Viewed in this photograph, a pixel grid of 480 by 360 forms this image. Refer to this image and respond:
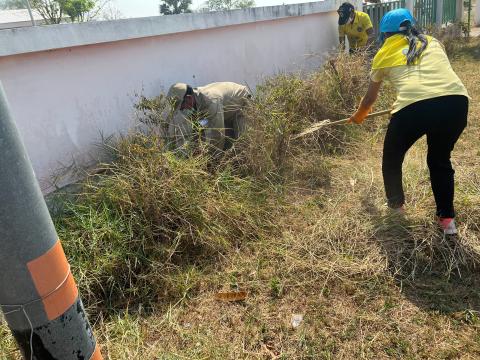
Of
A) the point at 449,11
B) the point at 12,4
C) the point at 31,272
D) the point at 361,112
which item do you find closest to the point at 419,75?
the point at 361,112

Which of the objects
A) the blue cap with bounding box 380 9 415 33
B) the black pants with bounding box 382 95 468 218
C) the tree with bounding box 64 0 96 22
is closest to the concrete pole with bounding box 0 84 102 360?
the black pants with bounding box 382 95 468 218

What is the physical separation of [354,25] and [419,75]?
5.07 metres

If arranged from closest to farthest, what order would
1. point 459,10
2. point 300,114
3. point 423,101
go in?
point 423,101
point 300,114
point 459,10

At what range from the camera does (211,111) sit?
412 cm

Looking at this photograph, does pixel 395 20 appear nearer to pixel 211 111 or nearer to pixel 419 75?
pixel 419 75

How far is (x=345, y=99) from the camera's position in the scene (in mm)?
5633

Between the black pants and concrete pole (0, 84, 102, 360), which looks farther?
the black pants

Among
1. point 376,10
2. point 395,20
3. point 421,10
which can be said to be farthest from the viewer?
point 421,10

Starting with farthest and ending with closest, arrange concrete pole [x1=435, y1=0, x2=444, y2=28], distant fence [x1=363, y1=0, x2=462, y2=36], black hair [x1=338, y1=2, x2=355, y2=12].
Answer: concrete pole [x1=435, y1=0, x2=444, y2=28]
distant fence [x1=363, y1=0, x2=462, y2=36]
black hair [x1=338, y1=2, x2=355, y2=12]

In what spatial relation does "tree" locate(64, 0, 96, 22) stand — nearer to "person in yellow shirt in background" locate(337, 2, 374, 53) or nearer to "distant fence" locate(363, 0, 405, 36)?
"person in yellow shirt in background" locate(337, 2, 374, 53)

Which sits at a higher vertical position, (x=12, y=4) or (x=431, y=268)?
(x=12, y=4)

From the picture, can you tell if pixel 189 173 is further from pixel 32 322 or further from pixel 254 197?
pixel 32 322

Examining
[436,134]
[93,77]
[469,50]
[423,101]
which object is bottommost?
[469,50]

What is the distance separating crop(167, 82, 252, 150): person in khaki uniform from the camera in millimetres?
3826
